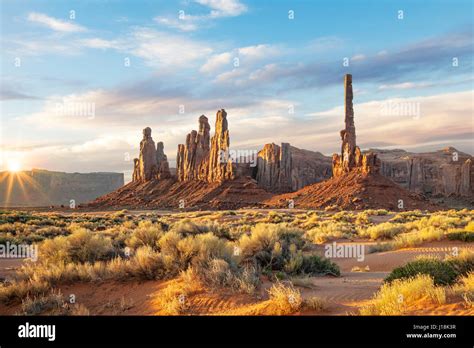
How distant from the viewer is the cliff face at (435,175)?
91875 mm

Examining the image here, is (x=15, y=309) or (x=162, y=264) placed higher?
(x=162, y=264)

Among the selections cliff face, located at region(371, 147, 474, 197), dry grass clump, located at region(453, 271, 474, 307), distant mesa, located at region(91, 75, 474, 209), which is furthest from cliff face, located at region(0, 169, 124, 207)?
dry grass clump, located at region(453, 271, 474, 307)

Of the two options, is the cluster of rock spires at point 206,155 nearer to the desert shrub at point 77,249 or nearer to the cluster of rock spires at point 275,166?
the cluster of rock spires at point 275,166

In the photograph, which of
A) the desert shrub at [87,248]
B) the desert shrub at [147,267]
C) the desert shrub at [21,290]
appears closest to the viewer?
the desert shrub at [21,290]

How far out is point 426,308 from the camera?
22.1ft

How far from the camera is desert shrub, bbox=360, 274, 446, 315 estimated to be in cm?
670

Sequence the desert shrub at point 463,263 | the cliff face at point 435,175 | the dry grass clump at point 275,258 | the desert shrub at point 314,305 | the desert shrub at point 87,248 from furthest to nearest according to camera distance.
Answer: the cliff face at point 435,175, the desert shrub at point 87,248, the dry grass clump at point 275,258, the desert shrub at point 463,263, the desert shrub at point 314,305

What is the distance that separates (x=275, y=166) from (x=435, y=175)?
45149 millimetres

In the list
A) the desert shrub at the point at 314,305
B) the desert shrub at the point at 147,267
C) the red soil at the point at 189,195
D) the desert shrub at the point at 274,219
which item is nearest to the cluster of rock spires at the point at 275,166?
the red soil at the point at 189,195

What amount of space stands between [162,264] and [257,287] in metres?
2.74

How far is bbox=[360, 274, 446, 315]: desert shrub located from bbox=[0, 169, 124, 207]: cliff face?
16844 cm

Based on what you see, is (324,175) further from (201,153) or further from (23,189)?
(23,189)
